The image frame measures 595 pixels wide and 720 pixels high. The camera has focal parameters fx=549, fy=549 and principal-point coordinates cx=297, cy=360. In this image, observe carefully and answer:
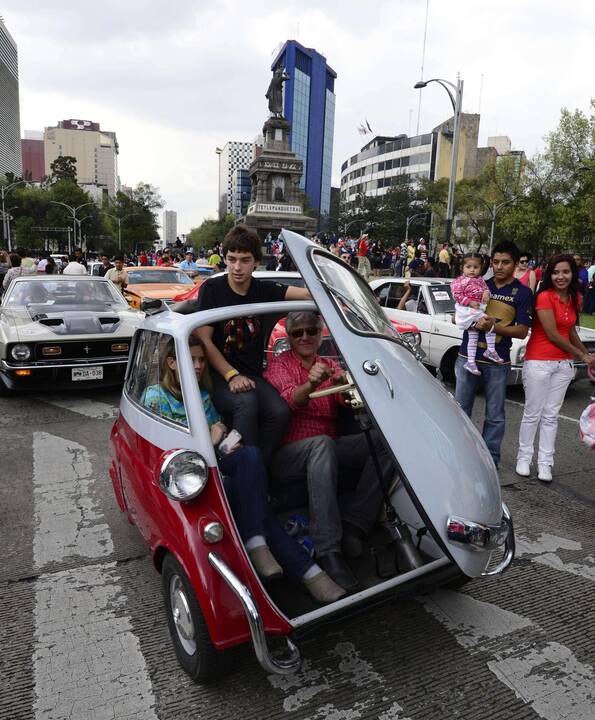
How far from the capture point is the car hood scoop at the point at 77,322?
7.20 metres

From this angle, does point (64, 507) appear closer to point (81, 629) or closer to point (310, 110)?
point (81, 629)

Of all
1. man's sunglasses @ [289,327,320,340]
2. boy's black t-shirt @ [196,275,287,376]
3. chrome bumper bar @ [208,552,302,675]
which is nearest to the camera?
chrome bumper bar @ [208,552,302,675]

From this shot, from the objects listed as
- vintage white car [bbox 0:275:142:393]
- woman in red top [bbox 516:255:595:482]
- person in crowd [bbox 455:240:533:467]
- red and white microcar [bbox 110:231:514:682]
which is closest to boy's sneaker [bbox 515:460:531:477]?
woman in red top [bbox 516:255:595:482]

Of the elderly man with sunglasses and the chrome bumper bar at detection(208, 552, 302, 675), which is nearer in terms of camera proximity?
the chrome bumper bar at detection(208, 552, 302, 675)

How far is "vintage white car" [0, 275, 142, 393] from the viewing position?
6832mm

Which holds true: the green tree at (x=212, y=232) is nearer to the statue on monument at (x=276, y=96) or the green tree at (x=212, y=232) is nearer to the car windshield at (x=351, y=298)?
the statue on monument at (x=276, y=96)

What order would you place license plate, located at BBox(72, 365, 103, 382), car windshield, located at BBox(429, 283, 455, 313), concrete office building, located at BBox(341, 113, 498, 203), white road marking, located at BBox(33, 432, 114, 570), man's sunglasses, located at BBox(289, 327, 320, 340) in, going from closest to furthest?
man's sunglasses, located at BBox(289, 327, 320, 340) < white road marking, located at BBox(33, 432, 114, 570) < license plate, located at BBox(72, 365, 103, 382) < car windshield, located at BBox(429, 283, 455, 313) < concrete office building, located at BBox(341, 113, 498, 203)

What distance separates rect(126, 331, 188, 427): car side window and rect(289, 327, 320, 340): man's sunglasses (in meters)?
0.78

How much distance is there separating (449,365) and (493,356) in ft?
12.4

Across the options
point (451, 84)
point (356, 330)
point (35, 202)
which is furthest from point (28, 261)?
point (35, 202)

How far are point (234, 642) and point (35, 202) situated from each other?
8739 cm

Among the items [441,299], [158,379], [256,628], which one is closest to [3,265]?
[441,299]

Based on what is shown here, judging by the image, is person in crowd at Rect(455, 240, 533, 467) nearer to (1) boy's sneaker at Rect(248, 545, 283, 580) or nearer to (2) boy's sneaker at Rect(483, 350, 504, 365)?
(2) boy's sneaker at Rect(483, 350, 504, 365)

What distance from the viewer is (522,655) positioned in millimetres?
2680
